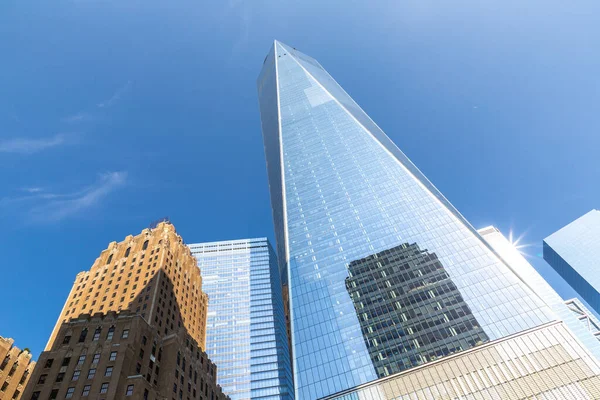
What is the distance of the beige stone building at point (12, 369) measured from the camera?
6133 centimetres

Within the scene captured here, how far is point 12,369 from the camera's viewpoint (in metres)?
63.5

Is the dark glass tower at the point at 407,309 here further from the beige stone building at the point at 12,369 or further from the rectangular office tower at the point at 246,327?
the beige stone building at the point at 12,369

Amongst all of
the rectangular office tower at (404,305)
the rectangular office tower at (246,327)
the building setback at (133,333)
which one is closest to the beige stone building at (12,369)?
the building setback at (133,333)

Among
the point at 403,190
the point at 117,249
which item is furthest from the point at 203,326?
the point at 403,190

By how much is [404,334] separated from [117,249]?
251ft

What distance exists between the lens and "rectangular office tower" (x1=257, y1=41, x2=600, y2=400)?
7794 centimetres

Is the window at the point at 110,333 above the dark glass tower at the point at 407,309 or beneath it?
beneath

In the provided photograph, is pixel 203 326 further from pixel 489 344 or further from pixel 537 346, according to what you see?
pixel 537 346

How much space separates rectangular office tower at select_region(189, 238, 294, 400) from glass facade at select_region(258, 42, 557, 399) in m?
42.8

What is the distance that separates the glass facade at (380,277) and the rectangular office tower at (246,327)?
42850mm

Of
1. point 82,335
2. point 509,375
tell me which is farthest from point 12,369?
point 509,375

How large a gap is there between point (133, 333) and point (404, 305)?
65.8 metres

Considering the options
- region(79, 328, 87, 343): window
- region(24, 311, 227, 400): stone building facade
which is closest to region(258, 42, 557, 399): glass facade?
region(24, 311, 227, 400): stone building facade

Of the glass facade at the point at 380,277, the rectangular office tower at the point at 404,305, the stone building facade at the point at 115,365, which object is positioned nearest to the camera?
the stone building facade at the point at 115,365
